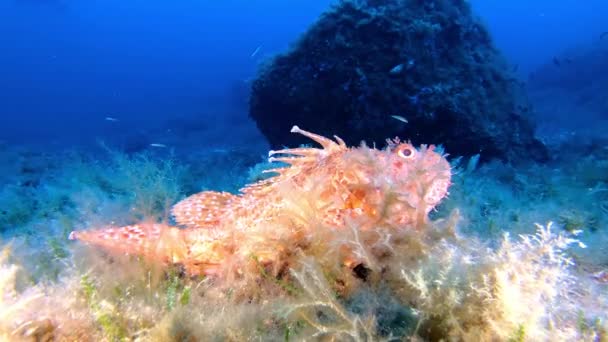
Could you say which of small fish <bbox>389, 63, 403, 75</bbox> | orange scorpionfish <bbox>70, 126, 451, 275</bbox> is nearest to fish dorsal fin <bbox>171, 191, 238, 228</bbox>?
orange scorpionfish <bbox>70, 126, 451, 275</bbox>

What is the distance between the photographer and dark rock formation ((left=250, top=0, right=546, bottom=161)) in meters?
10.1

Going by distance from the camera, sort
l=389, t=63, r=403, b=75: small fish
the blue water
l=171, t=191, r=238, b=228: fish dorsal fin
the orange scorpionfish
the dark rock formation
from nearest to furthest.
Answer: the orange scorpionfish, l=171, t=191, r=238, b=228: fish dorsal fin, the dark rock formation, l=389, t=63, r=403, b=75: small fish, the blue water

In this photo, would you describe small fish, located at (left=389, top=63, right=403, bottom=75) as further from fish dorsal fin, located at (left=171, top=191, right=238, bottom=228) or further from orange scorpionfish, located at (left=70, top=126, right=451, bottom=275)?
fish dorsal fin, located at (left=171, top=191, right=238, bottom=228)

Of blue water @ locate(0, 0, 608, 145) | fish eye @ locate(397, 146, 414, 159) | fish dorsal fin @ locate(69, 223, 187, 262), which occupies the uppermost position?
blue water @ locate(0, 0, 608, 145)

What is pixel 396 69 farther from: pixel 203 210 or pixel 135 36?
pixel 135 36

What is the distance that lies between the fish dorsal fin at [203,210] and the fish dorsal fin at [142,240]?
15.5 inches

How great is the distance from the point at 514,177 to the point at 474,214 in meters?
4.34

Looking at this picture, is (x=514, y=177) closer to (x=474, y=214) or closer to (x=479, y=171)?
(x=479, y=171)

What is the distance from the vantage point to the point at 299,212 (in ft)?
9.75

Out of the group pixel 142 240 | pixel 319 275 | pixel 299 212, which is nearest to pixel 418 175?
pixel 299 212

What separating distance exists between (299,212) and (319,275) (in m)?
0.83

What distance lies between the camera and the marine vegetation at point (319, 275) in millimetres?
1943

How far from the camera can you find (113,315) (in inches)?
83.0

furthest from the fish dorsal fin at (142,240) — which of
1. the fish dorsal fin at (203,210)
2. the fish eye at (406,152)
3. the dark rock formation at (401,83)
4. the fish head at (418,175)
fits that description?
the dark rock formation at (401,83)
